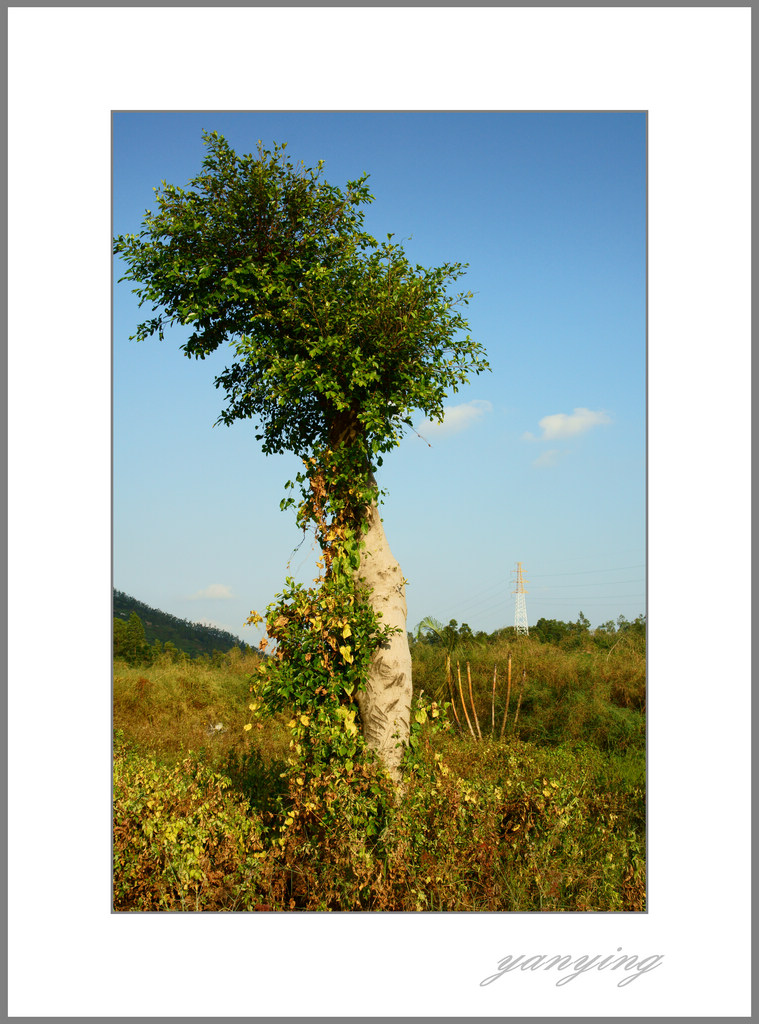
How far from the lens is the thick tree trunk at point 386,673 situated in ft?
20.4

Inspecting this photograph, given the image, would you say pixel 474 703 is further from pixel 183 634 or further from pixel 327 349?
pixel 327 349

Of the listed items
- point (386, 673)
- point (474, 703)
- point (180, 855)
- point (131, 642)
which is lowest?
point (474, 703)

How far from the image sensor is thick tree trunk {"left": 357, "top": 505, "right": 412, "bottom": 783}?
621 cm

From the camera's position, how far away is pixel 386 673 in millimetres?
6215

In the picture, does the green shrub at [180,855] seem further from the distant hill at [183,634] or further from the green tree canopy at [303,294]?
the distant hill at [183,634]

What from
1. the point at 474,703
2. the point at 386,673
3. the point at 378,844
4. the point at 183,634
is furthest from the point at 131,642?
the point at 378,844

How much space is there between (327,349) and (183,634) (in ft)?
33.4

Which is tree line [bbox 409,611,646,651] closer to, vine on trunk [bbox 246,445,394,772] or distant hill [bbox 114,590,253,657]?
distant hill [bbox 114,590,253,657]

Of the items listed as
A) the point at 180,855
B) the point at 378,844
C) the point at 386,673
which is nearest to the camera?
the point at 180,855

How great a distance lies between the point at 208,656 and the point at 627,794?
10.1 meters

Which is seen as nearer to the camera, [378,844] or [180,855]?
[180,855]
